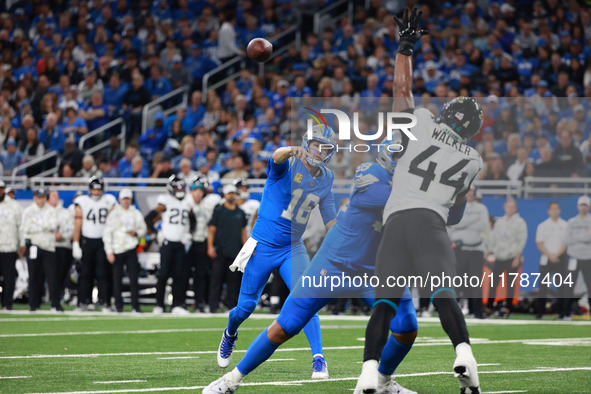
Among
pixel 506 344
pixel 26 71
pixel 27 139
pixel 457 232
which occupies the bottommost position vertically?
pixel 506 344

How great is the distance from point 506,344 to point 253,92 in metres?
12.0

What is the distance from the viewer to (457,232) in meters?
12.8

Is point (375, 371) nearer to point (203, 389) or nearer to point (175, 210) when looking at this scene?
point (203, 389)

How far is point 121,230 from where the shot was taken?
1681cm

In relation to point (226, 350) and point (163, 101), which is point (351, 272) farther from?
point (163, 101)

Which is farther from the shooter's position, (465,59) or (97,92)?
(97,92)

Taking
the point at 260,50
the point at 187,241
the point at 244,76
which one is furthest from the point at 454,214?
the point at 244,76

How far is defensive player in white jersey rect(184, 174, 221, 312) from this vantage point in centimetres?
1723

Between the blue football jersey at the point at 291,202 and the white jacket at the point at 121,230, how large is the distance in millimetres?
8196

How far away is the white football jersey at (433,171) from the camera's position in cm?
645

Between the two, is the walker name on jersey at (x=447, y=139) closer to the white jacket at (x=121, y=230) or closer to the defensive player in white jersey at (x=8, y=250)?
the white jacket at (x=121, y=230)

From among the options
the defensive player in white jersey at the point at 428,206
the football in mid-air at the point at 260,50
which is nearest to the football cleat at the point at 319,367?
the defensive player in white jersey at the point at 428,206

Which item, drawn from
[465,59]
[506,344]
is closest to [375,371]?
[506,344]

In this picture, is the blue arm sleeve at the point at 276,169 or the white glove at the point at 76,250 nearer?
the blue arm sleeve at the point at 276,169
